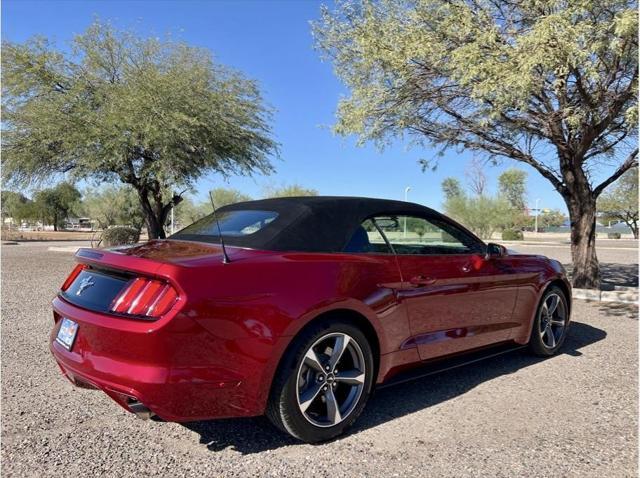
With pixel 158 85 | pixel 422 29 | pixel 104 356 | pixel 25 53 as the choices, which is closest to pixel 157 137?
pixel 158 85

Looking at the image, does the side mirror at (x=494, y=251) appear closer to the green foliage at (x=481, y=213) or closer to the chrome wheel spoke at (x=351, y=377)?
the chrome wheel spoke at (x=351, y=377)

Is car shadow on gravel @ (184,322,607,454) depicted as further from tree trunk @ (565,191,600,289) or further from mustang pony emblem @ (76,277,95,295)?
tree trunk @ (565,191,600,289)

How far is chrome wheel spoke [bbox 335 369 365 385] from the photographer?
3.17 metres

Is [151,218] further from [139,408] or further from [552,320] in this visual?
[139,408]

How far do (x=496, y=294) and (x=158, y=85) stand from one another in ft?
43.7

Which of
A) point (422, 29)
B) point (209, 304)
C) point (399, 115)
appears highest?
point (422, 29)

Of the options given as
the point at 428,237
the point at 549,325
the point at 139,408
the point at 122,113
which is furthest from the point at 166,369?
the point at 122,113

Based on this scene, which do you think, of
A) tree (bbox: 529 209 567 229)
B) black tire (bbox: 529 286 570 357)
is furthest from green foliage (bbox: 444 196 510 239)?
tree (bbox: 529 209 567 229)

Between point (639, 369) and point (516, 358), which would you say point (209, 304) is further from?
point (639, 369)

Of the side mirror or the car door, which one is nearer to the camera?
the car door

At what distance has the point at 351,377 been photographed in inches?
126

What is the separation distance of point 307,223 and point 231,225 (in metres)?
0.67

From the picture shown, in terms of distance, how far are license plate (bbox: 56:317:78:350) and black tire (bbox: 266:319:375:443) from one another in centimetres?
123

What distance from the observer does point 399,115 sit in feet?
31.2
